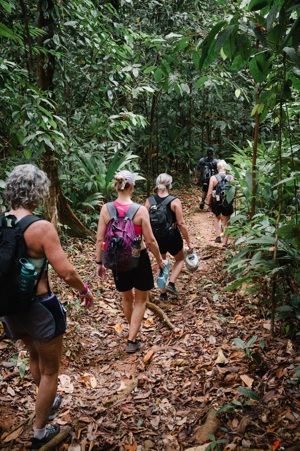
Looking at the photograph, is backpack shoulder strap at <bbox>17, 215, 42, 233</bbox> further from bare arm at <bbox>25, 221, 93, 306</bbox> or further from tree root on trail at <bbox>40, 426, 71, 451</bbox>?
tree root on trail at <bbox>40, 426, 71, 451</bbox>

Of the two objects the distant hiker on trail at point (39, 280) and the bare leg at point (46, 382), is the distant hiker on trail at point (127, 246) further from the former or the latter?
the bare leg at point (46, 382)

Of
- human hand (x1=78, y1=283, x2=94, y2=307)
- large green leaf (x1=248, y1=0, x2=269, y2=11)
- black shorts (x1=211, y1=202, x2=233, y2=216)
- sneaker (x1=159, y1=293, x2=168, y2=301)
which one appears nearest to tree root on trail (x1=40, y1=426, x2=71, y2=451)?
human hand (x1=78, y1=283, x2=94, y2=307)

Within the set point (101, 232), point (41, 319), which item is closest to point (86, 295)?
point (41, 319)

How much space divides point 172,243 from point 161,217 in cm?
65

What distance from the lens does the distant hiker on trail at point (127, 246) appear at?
12.8 feet

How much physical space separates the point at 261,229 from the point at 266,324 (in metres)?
1.07

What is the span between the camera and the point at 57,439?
2908 mm

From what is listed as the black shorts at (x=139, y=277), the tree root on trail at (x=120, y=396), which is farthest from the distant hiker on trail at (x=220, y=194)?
the tree root on trail at (x=120, y=396)

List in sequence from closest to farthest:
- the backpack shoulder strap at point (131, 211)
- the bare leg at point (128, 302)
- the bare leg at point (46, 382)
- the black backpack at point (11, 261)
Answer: the black backpack at point (11, 261), the bare leg at point (46, 382), the backpack shoulder strap at point (131, 211), the bare leg at point (128, 302)

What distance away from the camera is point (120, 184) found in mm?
4082

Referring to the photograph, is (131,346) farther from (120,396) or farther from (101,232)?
(101,232)

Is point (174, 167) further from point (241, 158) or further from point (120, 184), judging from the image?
point (120, 184)

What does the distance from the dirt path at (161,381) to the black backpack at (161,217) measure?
1.15m

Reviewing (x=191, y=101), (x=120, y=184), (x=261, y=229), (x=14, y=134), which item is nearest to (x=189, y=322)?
(x=261, y=229)
